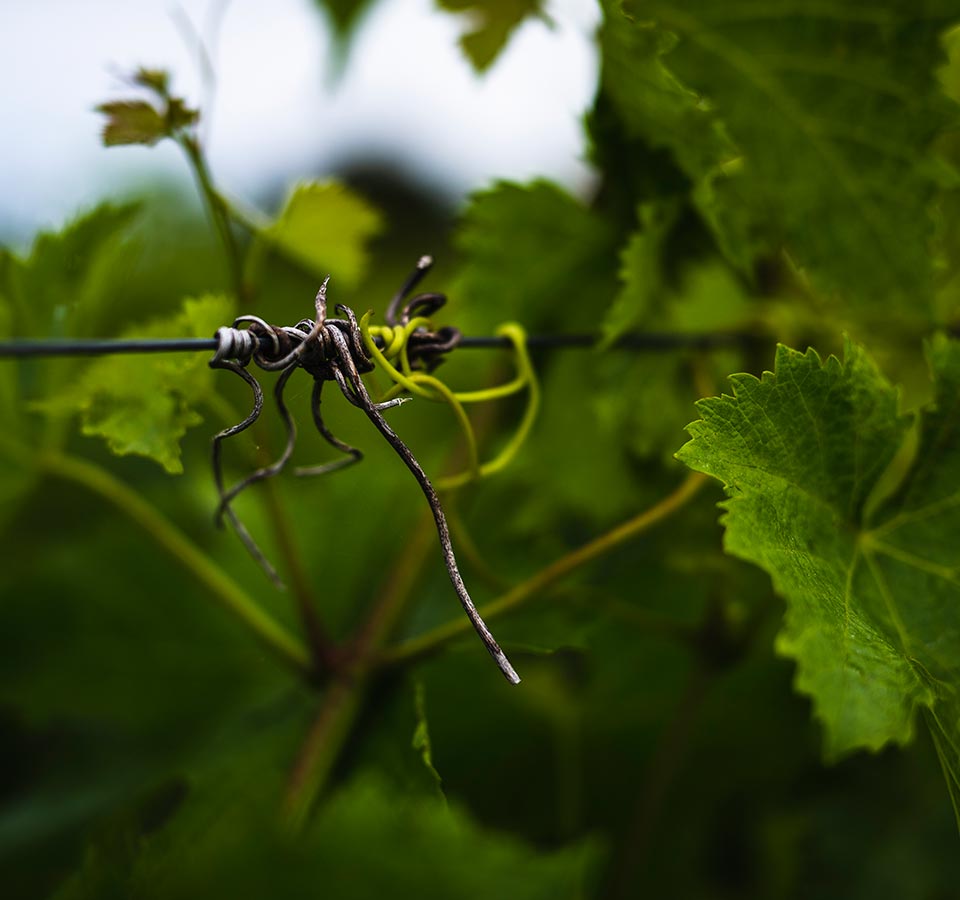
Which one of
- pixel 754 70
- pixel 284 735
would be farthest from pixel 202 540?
pixel 754 70

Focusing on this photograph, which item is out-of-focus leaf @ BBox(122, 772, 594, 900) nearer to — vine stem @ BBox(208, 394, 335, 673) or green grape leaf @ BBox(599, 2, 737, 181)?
vine stem @ BBox(208, 394, 335, 673)

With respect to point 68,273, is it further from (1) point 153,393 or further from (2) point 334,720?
(2) point 334,720

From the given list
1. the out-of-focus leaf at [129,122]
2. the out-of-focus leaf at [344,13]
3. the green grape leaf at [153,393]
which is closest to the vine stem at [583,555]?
the green grape leaf at [153,393]

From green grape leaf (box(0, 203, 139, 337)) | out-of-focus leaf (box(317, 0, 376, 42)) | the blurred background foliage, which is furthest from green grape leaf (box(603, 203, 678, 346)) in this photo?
out-of-focus leaf (box(317, 0, 376, 42))

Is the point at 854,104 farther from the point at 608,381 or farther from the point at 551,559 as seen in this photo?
the point at 551,559

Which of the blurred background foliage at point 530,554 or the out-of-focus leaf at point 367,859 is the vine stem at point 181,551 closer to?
the blurred background foliage at point 530,554

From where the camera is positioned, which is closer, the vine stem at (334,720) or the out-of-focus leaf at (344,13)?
the vine stem at (334,720)
